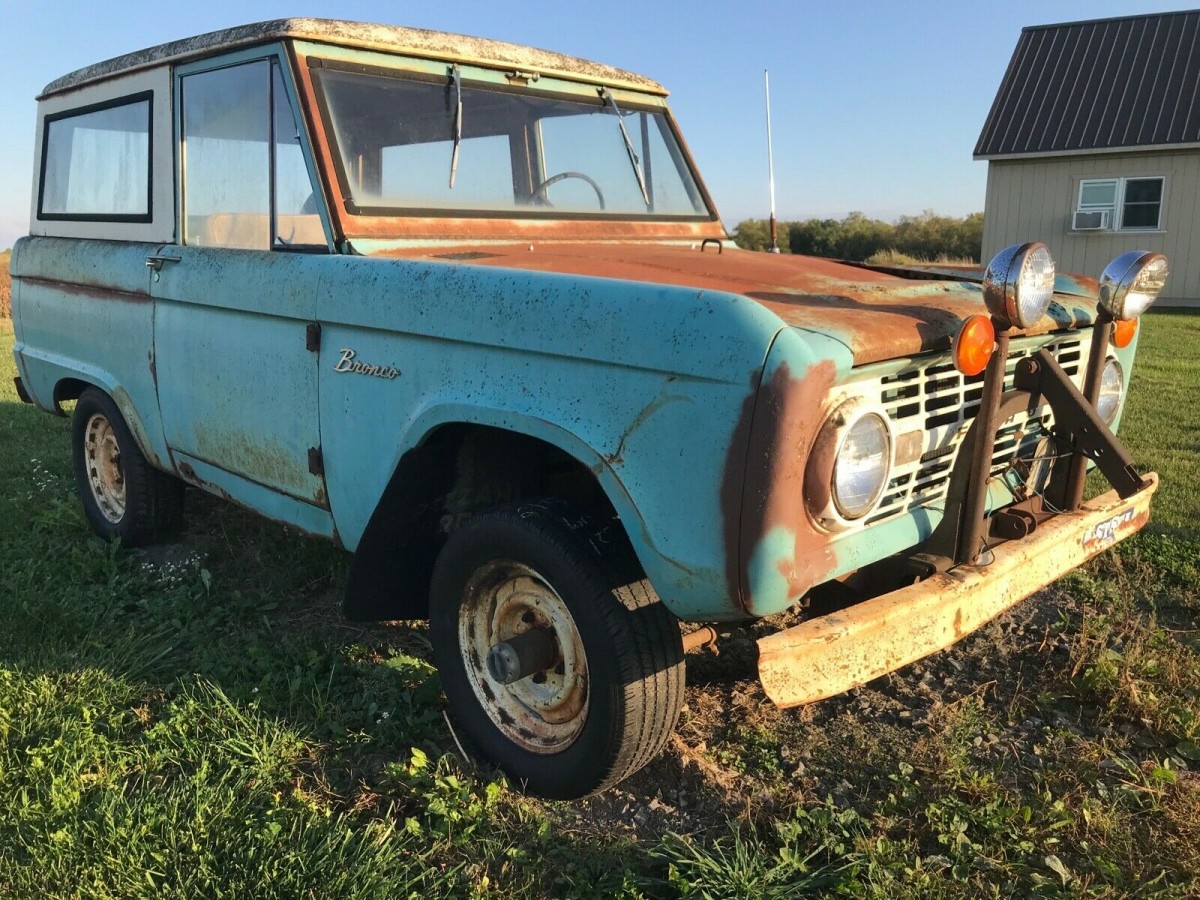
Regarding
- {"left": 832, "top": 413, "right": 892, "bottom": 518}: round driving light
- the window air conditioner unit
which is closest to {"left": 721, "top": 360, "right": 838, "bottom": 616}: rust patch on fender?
{"left": 832, "top": 413, "right": 892, "bottom": 518}: round driving light

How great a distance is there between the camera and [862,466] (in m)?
2.10

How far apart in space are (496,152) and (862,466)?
2.01 m

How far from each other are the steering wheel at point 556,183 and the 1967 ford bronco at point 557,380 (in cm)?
5

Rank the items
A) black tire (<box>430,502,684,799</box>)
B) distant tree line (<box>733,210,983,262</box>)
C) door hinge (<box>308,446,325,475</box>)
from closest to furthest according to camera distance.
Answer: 1. black tire (<box>430,502,684,799</box>)
2. door hinge (<box>308,446,325,475</box>)
3. distant tree line (<box>733,210,983,262</box>)

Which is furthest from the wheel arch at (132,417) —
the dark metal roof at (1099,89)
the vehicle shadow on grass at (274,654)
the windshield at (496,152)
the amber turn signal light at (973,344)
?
the dark metal roof at (1099,89)

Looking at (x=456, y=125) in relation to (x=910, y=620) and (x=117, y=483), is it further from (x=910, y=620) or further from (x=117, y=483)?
(x=117, y=483)

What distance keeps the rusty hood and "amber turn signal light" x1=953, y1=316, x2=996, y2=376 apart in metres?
0.06

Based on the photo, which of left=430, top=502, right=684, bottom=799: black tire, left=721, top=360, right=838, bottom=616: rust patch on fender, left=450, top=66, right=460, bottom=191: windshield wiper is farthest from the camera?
left=450, top=66, right=460, bottom=191: windshield wiper

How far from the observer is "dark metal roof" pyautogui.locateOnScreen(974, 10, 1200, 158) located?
629 inches

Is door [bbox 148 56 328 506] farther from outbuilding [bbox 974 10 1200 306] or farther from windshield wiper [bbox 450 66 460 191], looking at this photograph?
outbuilding [bbox 974 10 1200 306]

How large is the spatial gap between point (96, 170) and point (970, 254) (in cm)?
2132

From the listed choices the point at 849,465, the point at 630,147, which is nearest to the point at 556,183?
the point at 630,147

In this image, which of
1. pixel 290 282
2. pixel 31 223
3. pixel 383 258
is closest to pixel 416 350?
pixel 383 258

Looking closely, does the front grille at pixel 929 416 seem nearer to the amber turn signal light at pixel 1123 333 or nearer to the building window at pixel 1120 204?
the amber turn signal light at pixel 1123 333
